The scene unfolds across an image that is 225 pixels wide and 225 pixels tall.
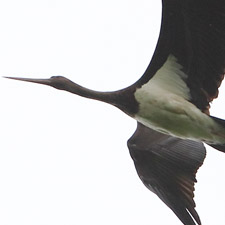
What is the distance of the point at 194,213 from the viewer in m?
11.2

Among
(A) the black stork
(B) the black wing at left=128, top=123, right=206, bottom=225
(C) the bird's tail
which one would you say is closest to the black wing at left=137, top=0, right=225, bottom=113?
(A) the black stork

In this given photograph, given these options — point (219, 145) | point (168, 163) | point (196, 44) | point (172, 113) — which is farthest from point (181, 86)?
point (168, 163)

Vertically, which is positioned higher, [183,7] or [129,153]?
[183,7]

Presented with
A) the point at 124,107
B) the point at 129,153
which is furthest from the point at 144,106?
the point at 129,153

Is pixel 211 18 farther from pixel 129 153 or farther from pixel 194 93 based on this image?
pixel 129 153

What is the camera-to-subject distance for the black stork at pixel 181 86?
10.4 meters

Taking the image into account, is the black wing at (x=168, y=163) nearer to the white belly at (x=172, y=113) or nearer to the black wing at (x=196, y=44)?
the white belly at (x=172, y=113)

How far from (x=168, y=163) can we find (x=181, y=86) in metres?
1.29

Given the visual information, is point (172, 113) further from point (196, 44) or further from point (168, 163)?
point (168, 163)

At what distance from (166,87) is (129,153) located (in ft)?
4.08

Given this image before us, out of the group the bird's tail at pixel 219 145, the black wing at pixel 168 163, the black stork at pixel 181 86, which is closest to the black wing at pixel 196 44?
the black stork at pixel 181 86

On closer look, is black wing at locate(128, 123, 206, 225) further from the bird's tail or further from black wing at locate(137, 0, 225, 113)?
black wing at locate(137, 0, 225, 113)

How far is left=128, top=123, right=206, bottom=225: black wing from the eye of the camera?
38.1 ft

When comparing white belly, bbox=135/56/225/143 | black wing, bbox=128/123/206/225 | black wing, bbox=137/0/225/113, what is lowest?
black wing, bbox=128/123/206/225
